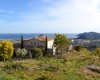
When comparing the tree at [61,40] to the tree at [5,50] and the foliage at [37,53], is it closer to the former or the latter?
the foliage at [37,53]

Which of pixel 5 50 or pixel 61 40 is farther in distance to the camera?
pixel 61 40

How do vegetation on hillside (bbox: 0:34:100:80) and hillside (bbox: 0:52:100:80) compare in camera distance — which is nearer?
hillside (bbox: 0:52:100:80)

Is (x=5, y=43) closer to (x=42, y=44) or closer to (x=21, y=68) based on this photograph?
(x=42, y=44)

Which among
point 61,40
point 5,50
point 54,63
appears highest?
point 61,40

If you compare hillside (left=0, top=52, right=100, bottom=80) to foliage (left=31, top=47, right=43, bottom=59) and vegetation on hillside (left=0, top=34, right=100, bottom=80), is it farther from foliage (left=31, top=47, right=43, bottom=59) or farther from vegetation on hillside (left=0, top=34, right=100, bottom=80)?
foliage (left=31, top=47, right=43, bottom=59)

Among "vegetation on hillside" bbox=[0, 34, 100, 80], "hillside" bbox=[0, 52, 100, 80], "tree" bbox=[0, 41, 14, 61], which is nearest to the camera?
"hillside" bbox=[0, 52, 100, 80]

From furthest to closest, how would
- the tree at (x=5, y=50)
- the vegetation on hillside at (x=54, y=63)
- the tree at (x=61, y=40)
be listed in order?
the tree at (x=61, y=40), the tree at (x=5, y=50), the vegetation on hillside at (x=54, y=63)

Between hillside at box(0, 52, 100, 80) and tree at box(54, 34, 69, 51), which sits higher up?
tree at box(54, 34, 69, 51)

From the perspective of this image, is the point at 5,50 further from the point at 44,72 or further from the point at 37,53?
the point at 44,72

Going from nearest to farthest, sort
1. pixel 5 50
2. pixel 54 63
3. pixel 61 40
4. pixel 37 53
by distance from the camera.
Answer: pixel 54 63 < pixel 5 50 < pixel 37 53 < pixel 61 40

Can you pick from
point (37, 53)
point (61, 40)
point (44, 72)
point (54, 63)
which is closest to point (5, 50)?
point (37, 53)

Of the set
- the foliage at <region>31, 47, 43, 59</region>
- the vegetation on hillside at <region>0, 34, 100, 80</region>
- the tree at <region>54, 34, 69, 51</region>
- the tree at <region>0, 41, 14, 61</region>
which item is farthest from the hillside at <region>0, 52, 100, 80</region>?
the tree at <region>54, 34, 69, 51</region>

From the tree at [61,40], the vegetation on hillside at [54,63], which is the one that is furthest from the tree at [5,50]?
the tree at [61,40]

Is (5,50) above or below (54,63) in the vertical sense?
above
